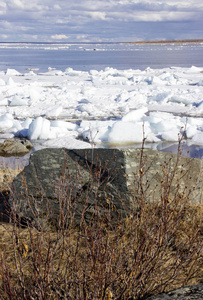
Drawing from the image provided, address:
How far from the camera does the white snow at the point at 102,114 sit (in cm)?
1149

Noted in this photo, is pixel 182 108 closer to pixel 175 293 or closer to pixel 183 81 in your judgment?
pixel 183 81

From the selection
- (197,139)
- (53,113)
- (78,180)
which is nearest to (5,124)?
(53,113)

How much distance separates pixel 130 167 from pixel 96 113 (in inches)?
471

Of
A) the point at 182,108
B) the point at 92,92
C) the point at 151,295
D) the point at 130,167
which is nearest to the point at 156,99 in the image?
the point at 182,108

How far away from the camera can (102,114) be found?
1585cm

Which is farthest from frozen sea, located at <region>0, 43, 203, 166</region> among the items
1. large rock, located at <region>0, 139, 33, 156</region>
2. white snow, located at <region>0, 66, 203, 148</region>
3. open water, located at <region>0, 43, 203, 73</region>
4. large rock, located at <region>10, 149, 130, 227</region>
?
open water, located at <region>0, 43, 203, 73</region>

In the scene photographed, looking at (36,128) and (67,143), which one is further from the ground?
(36,128)

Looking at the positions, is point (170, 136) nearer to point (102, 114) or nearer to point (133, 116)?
point (133, 116)

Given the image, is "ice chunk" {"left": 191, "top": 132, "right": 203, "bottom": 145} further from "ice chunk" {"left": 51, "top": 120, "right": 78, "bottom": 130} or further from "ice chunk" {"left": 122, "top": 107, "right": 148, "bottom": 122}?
"ice chunk" {"left": 51, "top": 120, "right": 78, "bottom": 130}

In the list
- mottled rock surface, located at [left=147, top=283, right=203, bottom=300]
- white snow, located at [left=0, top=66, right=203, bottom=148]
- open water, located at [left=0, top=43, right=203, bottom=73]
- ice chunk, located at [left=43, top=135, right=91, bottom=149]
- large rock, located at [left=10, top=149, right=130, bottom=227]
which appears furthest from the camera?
→ open water, located at [left=0, top=43, right=203, bottom=73]

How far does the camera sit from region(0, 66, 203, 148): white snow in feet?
37.7

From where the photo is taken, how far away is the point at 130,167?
408cm

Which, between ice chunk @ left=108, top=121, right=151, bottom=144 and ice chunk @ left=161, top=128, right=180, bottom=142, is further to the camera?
ice chunk @ left=161, top=128, right=180, bottom=142

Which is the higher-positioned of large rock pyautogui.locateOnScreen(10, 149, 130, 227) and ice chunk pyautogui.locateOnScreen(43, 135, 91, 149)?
large rock pyautogui.locateOnScreen(10, 149, 130, 227)
